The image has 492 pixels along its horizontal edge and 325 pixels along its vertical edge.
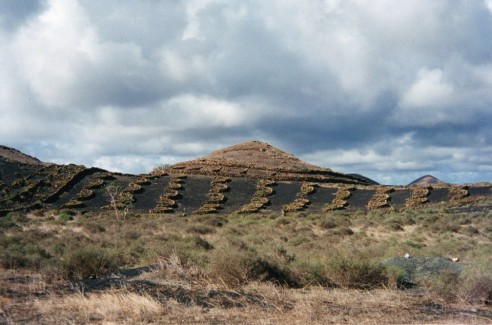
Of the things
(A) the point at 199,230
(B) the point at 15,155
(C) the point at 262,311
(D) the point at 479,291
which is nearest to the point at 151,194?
(A) the point at 199,230

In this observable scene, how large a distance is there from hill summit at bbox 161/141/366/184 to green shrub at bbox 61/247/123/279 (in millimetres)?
40747

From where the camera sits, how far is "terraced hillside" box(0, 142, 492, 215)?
41625mm

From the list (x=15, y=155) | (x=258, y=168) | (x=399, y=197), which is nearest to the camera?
(x=399, y=197)

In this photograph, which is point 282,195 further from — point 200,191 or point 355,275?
point 355,275

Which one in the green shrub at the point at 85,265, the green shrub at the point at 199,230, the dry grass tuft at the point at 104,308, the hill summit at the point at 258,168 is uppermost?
the hill summit at the point at 258,168

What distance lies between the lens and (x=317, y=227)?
30219 mm

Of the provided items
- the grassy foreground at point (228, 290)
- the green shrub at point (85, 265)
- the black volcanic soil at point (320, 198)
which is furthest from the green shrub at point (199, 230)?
the green shrub at point (85, 265)

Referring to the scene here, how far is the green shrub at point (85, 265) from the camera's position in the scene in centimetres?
1184

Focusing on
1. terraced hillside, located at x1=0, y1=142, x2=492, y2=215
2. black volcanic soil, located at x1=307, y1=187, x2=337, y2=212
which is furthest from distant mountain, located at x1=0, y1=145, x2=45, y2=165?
black volcanic soil, located at x1=307, y1=187, x2=337, y2=212

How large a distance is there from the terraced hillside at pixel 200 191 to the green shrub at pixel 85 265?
86.9 ft

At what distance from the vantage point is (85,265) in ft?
39.7

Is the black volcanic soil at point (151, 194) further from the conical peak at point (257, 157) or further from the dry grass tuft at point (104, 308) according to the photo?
the dry grass tuft at point (104, 308)

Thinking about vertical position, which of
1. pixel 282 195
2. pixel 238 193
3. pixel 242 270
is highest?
pixel 238 193

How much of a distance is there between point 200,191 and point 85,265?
3544 cm
